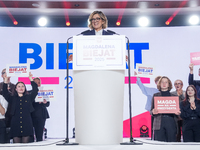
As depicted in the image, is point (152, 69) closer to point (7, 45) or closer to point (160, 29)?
point (160, 29)

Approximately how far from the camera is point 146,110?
618 cm

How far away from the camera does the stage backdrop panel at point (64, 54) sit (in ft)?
20.2

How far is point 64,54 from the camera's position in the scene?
6.32 metres

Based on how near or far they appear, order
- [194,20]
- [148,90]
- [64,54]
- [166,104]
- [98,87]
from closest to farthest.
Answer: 1. [98,87]
2. [166,104]
3. [148,90]
4. [64,54]
5. [194,20]

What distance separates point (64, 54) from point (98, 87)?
4637 millimetres

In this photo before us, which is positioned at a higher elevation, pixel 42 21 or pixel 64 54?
pixel 42 21

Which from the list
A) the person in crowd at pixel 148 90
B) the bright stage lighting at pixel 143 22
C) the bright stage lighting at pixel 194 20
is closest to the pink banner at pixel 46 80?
the person in crowd at pixel 148 90

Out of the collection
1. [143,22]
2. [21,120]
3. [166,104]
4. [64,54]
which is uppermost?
[143,22]

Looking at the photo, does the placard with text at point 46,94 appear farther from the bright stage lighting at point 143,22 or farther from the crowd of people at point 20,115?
the bright stage lighting at point 143,22

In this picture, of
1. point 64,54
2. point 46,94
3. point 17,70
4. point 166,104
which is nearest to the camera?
point 166,104

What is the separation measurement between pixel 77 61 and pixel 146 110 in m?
4.66

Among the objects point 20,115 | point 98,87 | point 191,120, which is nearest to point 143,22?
point 191,120

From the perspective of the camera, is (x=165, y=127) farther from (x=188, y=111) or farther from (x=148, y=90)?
(x=148, y=90)

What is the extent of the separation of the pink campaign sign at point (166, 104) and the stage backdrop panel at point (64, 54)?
7.71ft
